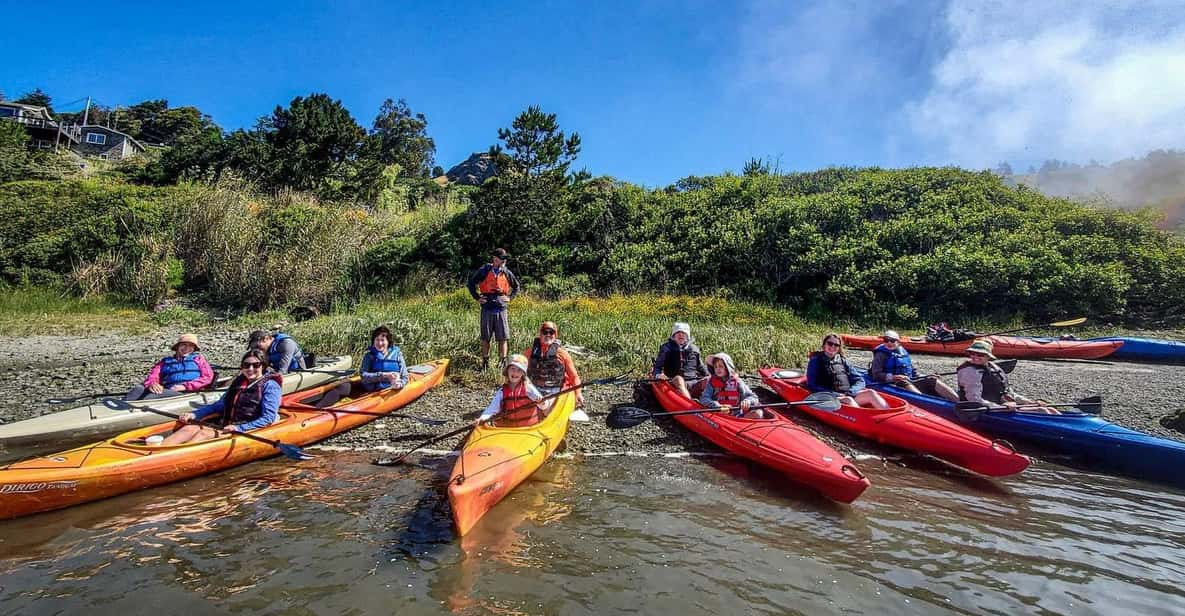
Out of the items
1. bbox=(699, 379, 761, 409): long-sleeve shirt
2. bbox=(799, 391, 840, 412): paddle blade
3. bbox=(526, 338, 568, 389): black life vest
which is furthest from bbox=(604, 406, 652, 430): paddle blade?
bbox=(799, 391, 840, 412): paddle blade

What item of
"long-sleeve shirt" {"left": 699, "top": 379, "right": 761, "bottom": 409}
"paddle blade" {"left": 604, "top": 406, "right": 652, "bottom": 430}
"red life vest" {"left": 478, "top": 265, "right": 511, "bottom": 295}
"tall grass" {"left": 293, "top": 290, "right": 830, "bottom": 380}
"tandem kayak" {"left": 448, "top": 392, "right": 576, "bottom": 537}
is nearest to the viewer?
"tandem kayak" {"left": 448, "top": 392, "right": 576, "bottom": 537}

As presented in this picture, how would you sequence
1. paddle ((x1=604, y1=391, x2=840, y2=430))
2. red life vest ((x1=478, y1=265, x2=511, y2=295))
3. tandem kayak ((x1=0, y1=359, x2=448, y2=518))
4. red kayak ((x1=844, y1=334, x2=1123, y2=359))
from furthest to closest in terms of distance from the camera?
red kayak ((x1=844, y1=334, x2=1123, y2=359)) < red life vest ((x1=478, y1=265, x2=511, y2=295)) < paddle ((x1=604, y1=391, x2=840, y2=430)) < tandem kayak ((x1=0, y1=359, x2=448, y2=518))

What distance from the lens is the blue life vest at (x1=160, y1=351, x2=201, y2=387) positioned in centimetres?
725

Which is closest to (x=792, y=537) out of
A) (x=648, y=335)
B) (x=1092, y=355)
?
(x=648, y=335)

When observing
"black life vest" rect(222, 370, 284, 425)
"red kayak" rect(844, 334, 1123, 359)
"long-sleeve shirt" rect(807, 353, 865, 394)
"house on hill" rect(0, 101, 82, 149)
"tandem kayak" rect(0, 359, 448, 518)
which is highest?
"house on hill" rect(0, 101, 82, 149)

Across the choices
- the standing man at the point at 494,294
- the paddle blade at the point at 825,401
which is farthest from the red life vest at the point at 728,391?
the standing man at the point at 494,294

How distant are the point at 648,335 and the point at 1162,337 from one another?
1408cm

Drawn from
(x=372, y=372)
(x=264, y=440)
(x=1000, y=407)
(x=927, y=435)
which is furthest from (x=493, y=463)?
(x=1000, y=407)

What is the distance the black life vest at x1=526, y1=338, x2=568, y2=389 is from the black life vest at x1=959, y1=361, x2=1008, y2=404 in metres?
5.52

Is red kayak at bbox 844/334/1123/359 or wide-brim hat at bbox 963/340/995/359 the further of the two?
red kayak at bbox 844/334/1123/359

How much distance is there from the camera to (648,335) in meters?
12.2

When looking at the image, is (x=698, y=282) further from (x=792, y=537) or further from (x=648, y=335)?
(x=792, y=537)

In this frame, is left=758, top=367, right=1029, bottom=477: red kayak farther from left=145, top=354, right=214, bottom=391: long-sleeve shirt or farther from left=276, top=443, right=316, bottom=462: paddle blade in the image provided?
left=145, top=354, right=214, bottom=391: long-sleeve shirt

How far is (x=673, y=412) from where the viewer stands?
7129 millimetres
